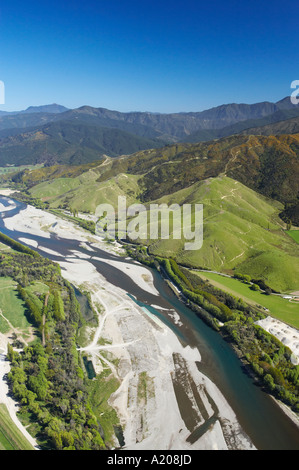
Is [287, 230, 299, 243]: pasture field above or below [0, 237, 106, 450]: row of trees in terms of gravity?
above

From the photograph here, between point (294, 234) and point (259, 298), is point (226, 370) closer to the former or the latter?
point (259, 298)

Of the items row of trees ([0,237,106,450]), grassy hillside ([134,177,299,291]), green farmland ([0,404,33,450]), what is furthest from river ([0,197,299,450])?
green farmland ([0,404,33,450])

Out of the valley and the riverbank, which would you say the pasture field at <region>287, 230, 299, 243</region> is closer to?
the valley

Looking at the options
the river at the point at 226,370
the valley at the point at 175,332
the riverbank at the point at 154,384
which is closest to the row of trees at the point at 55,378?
the valley at the point at 175,332

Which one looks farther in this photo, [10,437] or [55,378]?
[55,378]

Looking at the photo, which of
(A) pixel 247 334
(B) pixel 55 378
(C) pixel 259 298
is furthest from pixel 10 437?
(C) pixel 259 298

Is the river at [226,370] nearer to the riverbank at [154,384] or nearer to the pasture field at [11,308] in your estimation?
the riverbank at [154,384]
